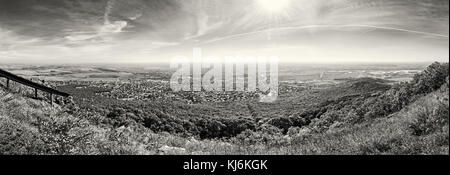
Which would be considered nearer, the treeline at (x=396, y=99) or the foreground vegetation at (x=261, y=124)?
the foreground vegetation at (x=261, y=124)

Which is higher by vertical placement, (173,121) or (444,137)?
(444,137)

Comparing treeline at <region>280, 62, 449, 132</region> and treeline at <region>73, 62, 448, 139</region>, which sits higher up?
treeline at <region>280, 62, 449, 132</region>

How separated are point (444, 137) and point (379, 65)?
14.7 metres

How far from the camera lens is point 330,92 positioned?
1883 centimetres

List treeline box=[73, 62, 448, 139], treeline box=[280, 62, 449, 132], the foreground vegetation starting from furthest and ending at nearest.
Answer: treeline box=[73, 62, 448, 139], treeline box=[280, 62, 449, 132], the foreground vegetation

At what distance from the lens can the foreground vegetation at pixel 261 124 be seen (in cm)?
692

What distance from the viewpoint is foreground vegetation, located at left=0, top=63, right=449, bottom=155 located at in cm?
692
